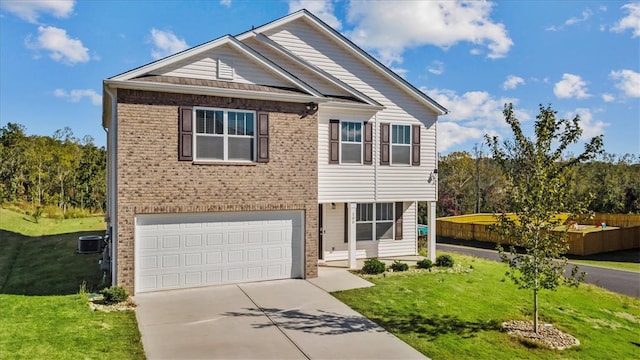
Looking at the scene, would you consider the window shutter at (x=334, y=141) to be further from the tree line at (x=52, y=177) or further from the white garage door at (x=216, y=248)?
the tree line at (x=52, y=177)

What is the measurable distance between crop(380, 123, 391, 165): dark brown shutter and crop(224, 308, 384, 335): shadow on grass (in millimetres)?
7636

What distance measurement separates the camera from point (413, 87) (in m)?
17.4

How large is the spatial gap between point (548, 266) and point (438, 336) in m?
3.06

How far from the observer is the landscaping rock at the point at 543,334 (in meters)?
9.59

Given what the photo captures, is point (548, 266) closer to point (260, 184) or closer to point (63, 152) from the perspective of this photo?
point (260, 184)

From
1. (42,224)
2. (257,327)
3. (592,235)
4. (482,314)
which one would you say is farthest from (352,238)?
(42,224)

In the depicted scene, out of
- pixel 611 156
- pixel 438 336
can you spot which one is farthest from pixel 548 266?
pixel 611 156

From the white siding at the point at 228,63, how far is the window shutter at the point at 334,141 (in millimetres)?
2579

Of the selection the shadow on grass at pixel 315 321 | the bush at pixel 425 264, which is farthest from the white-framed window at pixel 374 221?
the shadow on grass at pixel 315 321

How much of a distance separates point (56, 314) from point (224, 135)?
6319mm

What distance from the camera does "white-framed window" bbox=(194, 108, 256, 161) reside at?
12703 millimetres

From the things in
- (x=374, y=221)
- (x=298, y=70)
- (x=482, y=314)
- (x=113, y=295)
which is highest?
(x=298, y=70)

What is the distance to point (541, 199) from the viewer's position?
9680 millimetres

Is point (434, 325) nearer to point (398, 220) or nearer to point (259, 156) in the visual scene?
point (259, 156)
